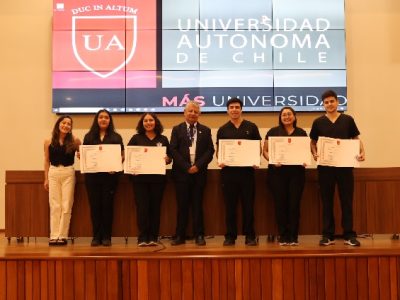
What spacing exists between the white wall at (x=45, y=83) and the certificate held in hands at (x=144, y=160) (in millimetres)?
2009

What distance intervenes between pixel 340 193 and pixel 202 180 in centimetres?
135

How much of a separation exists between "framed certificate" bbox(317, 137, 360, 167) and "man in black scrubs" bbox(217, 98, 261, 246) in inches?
25.4

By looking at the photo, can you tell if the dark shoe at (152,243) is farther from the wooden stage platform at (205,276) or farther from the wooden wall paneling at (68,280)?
the wooden wall paneling at (68,280)

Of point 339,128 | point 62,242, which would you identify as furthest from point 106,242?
point 339,128

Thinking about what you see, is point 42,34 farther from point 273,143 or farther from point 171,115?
point 273,143

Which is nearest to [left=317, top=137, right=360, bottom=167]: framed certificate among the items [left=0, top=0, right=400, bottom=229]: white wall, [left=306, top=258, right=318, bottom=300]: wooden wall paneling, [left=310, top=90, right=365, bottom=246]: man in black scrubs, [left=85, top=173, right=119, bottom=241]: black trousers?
[left=310, top=90, right=365, bottom=246]: man in black scrubs

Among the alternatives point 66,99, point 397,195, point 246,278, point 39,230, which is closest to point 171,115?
point 66,99

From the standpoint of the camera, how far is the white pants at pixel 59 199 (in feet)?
15.8

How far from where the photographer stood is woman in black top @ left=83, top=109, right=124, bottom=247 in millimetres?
4574

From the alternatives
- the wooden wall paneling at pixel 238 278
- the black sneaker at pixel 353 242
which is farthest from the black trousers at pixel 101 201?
the black sneaker at pixel 353 242

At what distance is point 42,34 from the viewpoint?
6.51m

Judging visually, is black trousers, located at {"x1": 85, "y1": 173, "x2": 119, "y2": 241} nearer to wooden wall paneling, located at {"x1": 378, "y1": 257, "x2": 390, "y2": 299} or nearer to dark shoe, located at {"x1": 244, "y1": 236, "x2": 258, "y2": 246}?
dark shoe, located at {"x1": 244, "y1": 236, "x2": 258, "y2": 246}

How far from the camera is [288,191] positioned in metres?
4.45

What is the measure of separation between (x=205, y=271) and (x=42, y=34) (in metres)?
4.70
